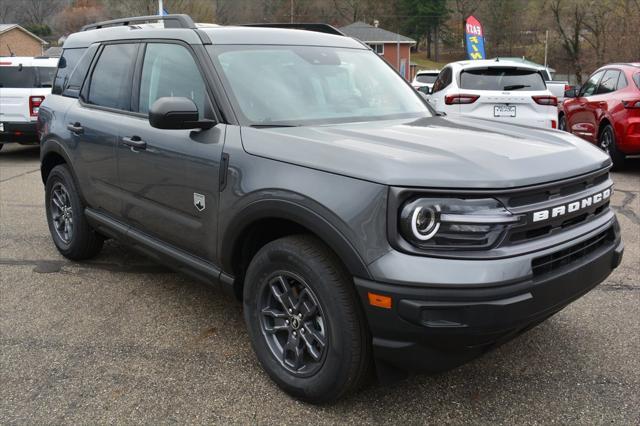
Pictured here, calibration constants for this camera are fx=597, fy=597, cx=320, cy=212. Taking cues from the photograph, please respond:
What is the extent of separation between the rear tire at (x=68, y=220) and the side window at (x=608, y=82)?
7877mm

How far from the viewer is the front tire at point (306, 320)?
8.33 feet

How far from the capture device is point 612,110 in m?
8.88

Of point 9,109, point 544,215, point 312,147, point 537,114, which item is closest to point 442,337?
point 544,215

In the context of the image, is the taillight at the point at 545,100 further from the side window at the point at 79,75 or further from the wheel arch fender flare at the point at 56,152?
the wheel arch fender flare at the point at 56,152

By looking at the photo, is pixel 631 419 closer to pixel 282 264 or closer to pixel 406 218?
pixel 406 218

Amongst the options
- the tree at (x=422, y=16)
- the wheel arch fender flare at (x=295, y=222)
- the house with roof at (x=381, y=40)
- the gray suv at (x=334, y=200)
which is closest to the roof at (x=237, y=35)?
the gray suv at (x=334, y=200)

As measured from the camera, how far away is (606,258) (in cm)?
284

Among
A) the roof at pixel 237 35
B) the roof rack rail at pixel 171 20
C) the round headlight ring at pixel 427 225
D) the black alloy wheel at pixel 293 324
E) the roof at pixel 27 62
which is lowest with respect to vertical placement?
the black alloy wheel at pixel 293 324

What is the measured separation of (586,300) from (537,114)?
16.8 ft

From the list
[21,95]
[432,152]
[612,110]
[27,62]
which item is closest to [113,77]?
[432,152]

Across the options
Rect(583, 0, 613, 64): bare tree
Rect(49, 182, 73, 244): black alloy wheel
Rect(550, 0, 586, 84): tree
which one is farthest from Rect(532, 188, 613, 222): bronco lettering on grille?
Rect(550, 0, 586, 84): tree

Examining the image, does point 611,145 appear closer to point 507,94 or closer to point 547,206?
point 507,94

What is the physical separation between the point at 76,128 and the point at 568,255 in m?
3.51

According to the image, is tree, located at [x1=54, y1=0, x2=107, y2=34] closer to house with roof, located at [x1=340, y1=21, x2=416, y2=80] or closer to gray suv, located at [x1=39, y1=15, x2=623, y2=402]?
house with roof, located at [x1=340, y1=21, x2=416, y2=80]
